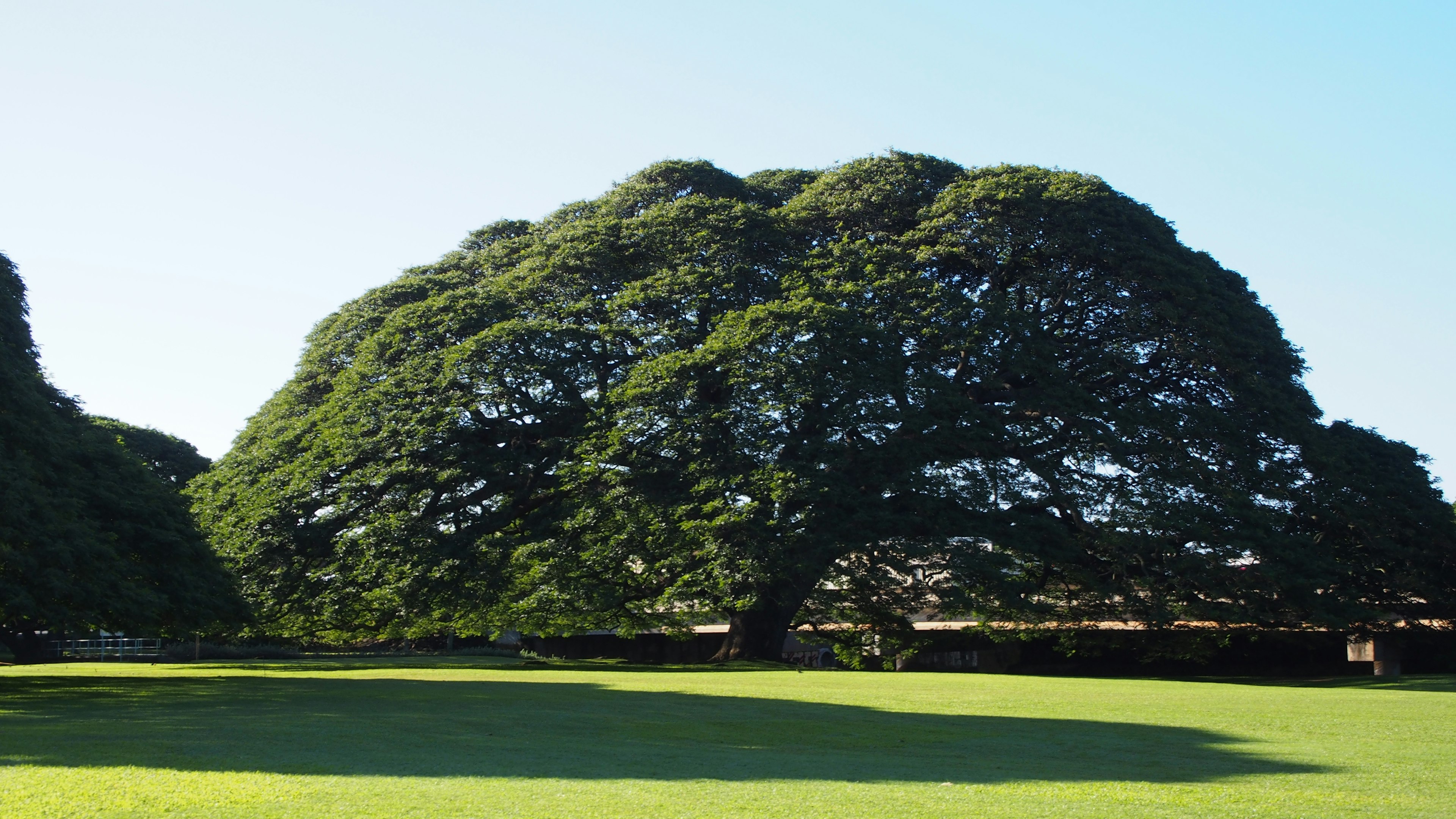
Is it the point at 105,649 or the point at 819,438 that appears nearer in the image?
the point at 819,438

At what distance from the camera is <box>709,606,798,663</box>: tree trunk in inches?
1176

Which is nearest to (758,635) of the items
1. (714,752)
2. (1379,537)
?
(1379,537)

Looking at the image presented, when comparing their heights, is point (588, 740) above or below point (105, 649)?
above

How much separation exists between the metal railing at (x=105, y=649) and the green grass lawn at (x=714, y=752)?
87.2 feet

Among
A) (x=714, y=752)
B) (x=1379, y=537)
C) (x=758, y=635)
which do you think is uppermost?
(x=1379, y=537)

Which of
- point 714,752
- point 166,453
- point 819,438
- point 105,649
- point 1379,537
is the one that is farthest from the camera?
point 166,453

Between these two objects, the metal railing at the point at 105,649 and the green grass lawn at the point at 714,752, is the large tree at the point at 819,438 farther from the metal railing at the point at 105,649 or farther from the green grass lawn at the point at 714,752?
the metal railing at the point at 105,649

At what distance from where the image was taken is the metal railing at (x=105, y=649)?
141 feet

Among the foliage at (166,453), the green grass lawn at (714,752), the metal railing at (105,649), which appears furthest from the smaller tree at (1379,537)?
the foliage at (166,453)

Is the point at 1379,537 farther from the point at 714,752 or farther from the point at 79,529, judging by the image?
the point at 79,529

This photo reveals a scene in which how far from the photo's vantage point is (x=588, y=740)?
11102 mm

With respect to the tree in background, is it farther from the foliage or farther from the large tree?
the foliage

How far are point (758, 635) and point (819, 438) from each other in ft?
20.4

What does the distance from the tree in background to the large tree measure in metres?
8.46
